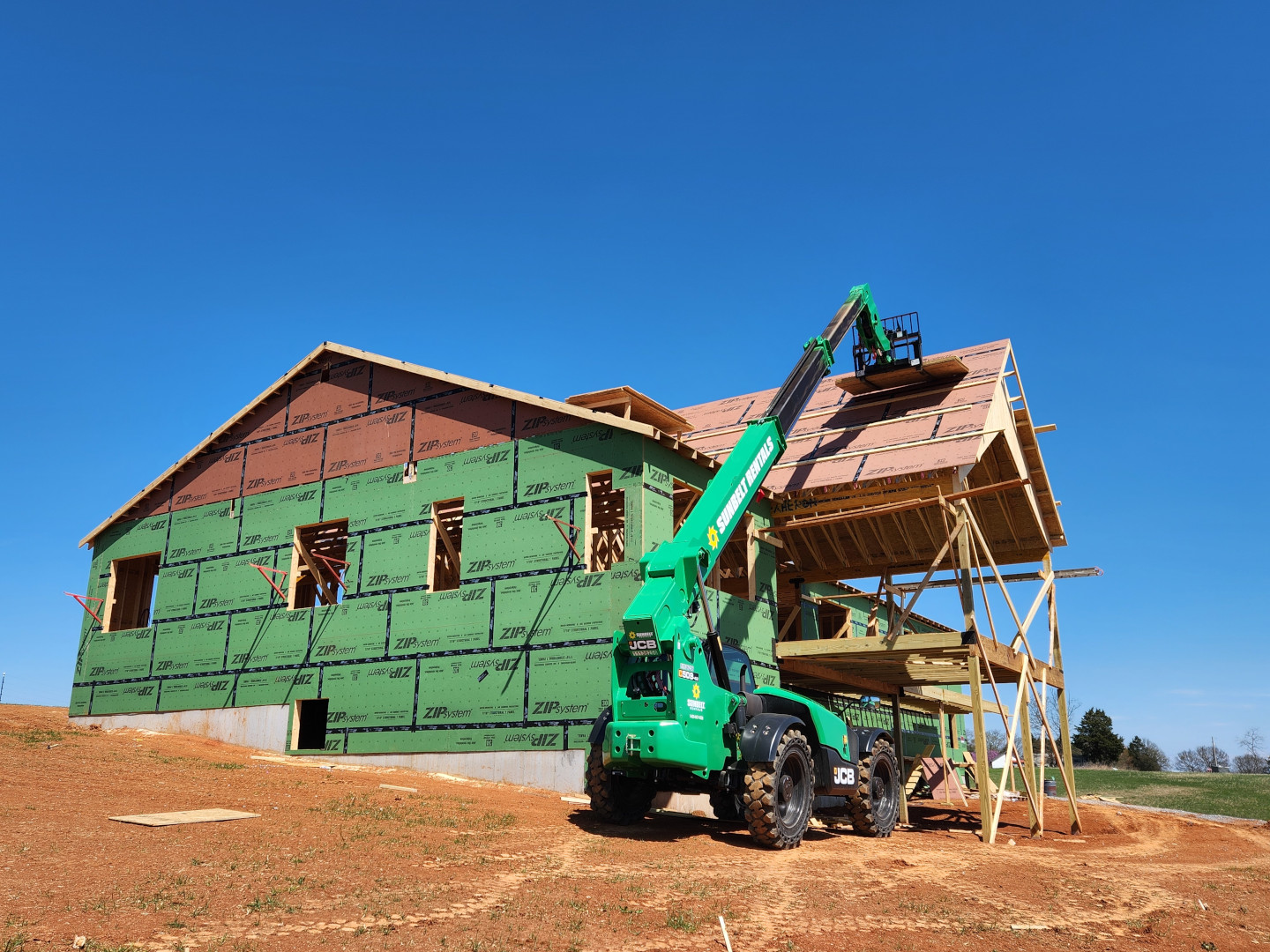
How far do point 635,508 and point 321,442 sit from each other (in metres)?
10.2

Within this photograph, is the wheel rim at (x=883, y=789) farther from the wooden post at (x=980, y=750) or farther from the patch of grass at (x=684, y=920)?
the patch of grass at (x=684, y=920)

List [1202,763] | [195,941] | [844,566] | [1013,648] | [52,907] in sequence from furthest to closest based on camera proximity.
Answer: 1. [1202,763]
2. [844,566]
3. [1013,648]
4. [52,907]
5. [195,941]

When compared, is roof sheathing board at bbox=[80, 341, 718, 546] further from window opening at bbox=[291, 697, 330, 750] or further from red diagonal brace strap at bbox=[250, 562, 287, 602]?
window opening at bbox=[291, 697, 330, 750]

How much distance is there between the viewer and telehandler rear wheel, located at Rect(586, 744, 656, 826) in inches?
512

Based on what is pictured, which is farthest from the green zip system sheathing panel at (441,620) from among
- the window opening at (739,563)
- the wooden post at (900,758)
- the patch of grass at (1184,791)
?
the patch of grass at (1184,791)

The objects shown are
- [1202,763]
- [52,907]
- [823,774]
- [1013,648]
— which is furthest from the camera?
[1202,763]

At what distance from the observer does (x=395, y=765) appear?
2084cm

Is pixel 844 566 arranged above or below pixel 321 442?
below

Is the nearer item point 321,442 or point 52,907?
point 52,907

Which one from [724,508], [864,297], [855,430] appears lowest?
[724,508]

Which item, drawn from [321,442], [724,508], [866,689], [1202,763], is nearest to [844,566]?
[866,689]

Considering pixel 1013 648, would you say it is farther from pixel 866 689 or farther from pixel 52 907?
pixel 52 907

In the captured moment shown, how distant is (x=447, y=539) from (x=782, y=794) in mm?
11865

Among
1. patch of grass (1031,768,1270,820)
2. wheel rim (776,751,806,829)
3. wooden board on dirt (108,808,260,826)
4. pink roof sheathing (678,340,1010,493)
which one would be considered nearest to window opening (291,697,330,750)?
wooden board on dirt (108,808,260,826)
